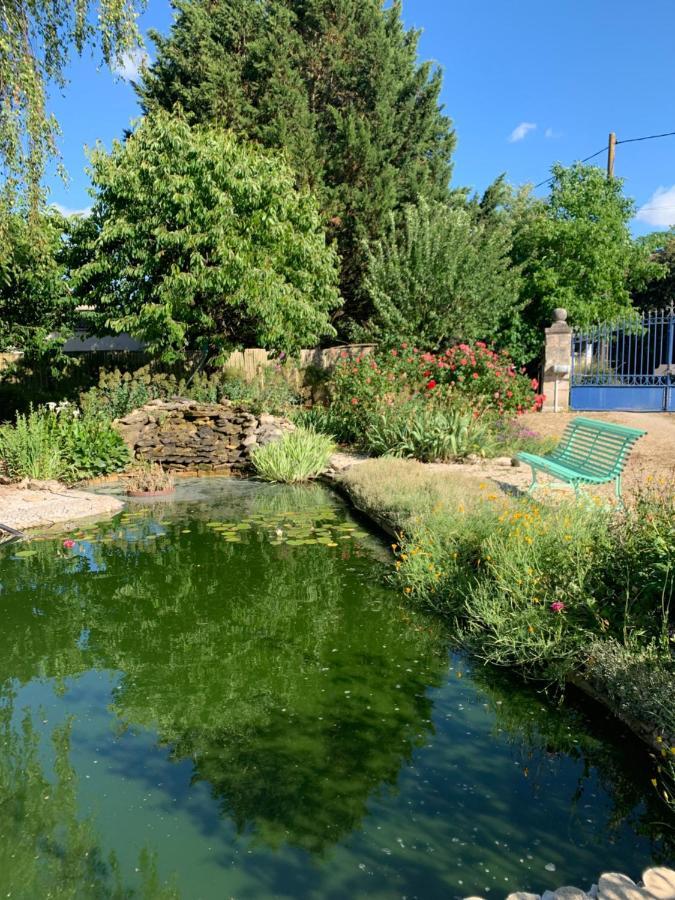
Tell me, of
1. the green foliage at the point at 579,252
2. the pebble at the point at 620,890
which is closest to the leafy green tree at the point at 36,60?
the pebble at the point at 620,890

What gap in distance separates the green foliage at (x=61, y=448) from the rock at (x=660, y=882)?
9.19 m

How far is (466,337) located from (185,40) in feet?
34.3

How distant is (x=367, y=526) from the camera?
7773 millimetres

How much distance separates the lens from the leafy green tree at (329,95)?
17.1 m

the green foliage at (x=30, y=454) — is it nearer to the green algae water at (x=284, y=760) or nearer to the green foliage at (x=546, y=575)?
the green algae water at (x=284, y=760)

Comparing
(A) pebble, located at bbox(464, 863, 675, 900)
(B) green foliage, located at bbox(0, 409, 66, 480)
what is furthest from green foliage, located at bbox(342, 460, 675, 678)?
(B) green foliage, located at bbox(0, 409, 66, 480)

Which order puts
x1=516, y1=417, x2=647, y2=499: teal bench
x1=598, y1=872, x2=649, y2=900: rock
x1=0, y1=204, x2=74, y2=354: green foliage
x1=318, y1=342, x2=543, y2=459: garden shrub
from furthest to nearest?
x1=0, y1=204, x2=74, y2=354: green foliage, x1=318, y1=342, x2=543, y2=459: garden shrub, x1=516, y1=417, x2=647, y2=499: teal bench, x1=598, y1=872, x2=649, y2=900: rock

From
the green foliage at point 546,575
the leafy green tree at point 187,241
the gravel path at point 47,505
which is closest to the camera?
the green foliage at point 546,575

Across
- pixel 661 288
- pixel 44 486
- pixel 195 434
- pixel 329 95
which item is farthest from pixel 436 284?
pixel 661 288

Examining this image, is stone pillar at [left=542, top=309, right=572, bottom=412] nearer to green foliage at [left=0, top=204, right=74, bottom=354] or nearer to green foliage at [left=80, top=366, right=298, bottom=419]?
green foliage at [left=80, top=366, right=298, bottom=419]

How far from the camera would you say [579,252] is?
18.0 m

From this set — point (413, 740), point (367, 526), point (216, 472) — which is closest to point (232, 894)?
point (413, 740)

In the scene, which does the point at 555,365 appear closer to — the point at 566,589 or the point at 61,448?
the point at 61,448

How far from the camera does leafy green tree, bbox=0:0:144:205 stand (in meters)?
8.05
